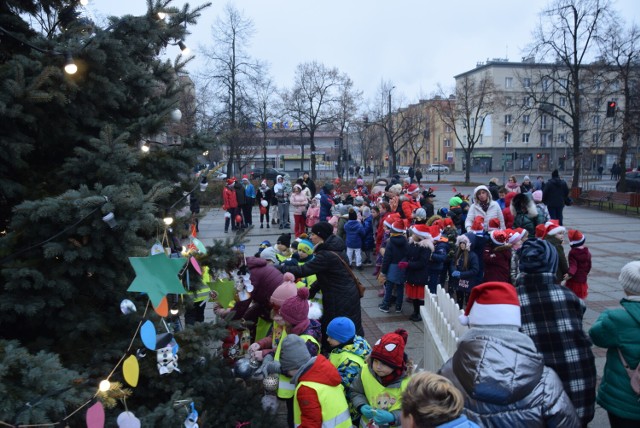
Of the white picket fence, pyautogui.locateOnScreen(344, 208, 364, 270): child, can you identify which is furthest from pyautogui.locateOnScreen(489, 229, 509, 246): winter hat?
pyautogui.locateOnScreen(344, 208, 364, 270): child

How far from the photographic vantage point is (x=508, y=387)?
7.72 ft

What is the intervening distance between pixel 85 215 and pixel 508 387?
2.41 metres

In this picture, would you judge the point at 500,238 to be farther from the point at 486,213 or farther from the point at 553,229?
the point at 486,213

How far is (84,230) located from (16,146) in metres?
0.83

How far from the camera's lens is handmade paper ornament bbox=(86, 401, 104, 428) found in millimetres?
2502

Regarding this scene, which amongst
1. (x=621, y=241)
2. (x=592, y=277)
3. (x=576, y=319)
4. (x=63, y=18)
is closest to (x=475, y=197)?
(x=592, y=277)

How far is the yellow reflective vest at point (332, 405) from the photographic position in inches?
135

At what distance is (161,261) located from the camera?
9.22 ft

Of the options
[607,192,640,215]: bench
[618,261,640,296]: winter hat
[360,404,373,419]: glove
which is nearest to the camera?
Answer: [618,261,640,296]: winter hat

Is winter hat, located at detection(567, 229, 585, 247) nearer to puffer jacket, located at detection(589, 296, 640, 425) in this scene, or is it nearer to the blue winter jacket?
puffer jacket, located at detection(589, 296, 640, 425)

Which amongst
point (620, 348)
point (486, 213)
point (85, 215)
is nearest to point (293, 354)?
point (85, 215)

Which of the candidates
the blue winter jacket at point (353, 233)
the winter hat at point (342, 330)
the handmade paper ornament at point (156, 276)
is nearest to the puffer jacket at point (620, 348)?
the winter hat at point (342, 330)

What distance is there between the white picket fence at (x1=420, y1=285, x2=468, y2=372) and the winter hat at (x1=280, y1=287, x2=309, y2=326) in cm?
139

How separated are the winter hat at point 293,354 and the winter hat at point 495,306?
4.79ft
